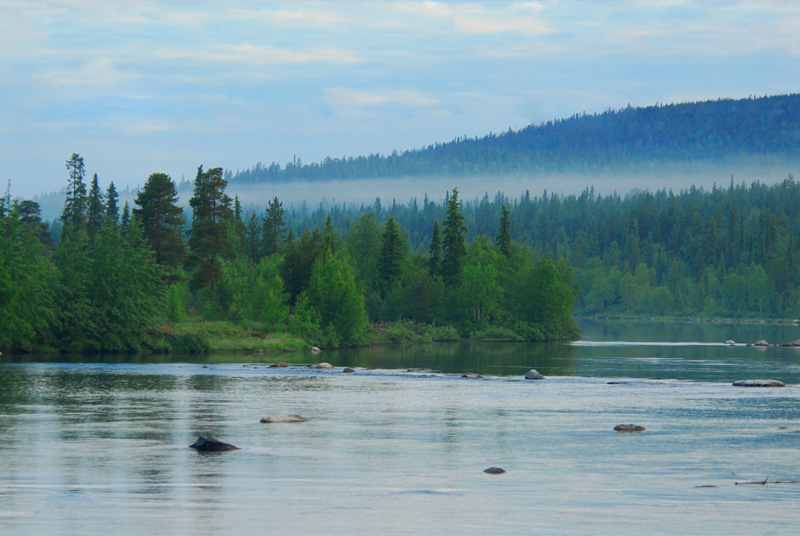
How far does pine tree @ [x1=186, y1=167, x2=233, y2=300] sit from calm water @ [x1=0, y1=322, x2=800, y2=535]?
159 feet

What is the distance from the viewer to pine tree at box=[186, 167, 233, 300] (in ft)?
394

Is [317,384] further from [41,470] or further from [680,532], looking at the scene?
[680,532]

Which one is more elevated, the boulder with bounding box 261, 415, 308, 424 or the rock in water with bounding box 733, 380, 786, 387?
the boulder with bounding box 261, 415, 308, 424

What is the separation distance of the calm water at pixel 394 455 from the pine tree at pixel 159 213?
58.2 metres

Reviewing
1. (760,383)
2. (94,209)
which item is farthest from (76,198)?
(760,383)

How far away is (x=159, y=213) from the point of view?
427ft

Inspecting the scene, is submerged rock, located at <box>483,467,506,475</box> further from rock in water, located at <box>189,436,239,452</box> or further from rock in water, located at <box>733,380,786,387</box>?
rock in water, located at <box>733,380,786,387</box>

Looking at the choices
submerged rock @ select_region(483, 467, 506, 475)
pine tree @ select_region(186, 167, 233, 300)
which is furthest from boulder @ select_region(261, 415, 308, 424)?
pine tree @ select_region(186, 167, 233, 300)

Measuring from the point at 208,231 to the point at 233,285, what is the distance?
8122 millimetres

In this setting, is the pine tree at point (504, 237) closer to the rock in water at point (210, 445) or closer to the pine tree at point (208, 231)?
the pine tree at point (208, 231)

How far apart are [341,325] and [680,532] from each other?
9789 centimetres

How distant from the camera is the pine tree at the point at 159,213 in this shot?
423 feet

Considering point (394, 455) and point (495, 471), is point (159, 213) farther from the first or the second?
point (495, 471)

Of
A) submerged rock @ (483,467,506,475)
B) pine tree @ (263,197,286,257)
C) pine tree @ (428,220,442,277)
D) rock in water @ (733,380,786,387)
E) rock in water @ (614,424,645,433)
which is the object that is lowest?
rock in water @ (733,380,786,387)
